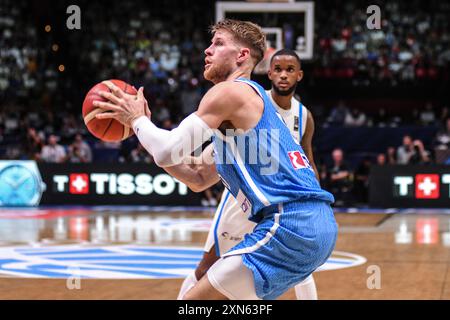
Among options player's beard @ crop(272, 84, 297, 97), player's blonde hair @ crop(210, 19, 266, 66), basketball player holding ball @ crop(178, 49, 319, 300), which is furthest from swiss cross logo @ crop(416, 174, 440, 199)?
player's blonde hair @ crop(210, 19, 266, 66)

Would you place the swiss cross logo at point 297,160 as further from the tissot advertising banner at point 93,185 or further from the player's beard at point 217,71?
the tissot advertising banner at point 93,185

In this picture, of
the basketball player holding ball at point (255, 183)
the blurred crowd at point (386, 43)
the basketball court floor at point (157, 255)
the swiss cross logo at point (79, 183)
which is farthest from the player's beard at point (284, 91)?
the blurred crowd at point (386, 43)

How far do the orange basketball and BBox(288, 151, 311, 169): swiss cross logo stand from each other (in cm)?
87

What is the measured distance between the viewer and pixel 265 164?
159 inches

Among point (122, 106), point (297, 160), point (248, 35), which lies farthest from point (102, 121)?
point (297, 160)

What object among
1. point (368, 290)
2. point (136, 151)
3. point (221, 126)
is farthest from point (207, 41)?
point (221, 126)

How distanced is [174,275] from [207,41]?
17542 millimetres

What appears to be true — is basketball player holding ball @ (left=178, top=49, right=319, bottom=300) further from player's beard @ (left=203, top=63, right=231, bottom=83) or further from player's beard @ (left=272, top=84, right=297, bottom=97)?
player's beard @ (left=203, top=63, right=231, bottom=83)

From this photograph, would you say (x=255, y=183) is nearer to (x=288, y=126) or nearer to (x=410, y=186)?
(x=288, y=126)

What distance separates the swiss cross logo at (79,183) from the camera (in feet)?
56.7

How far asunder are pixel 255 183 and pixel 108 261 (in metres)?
5.64

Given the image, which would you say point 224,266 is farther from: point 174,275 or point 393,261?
point 393,261

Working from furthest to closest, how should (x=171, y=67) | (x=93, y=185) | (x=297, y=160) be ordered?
(x=171, y=67) → (x=93, y=185) → (x=297, y=160)

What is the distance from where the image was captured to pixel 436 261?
944 cm
